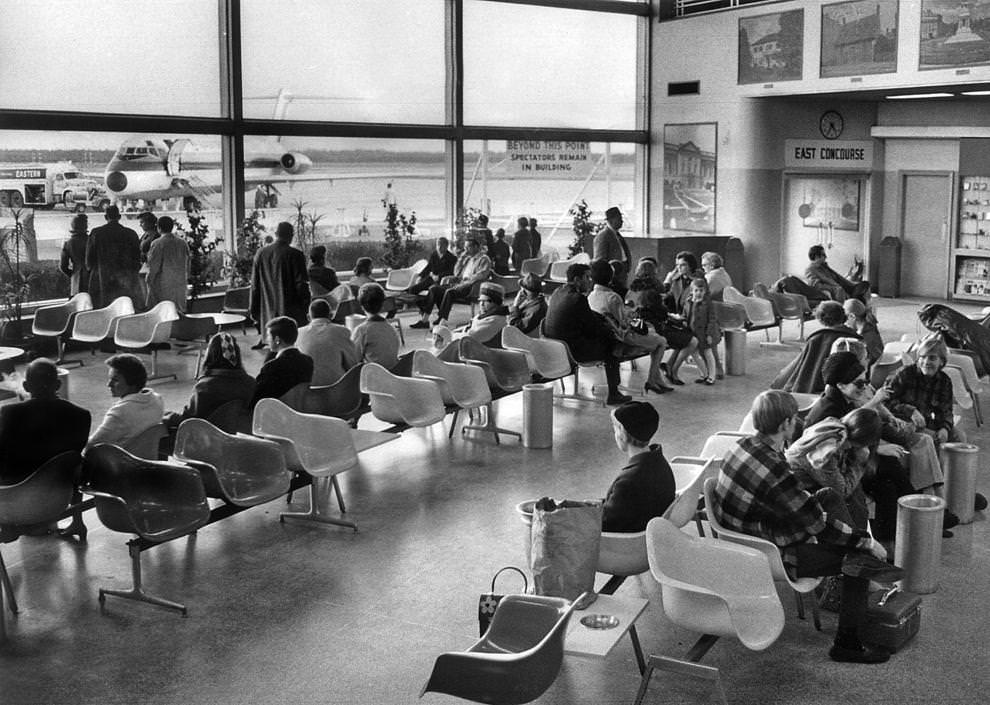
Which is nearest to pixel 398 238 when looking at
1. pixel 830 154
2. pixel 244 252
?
pixel 244 252

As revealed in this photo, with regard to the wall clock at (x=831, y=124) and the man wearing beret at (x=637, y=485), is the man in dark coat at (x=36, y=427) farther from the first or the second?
the wall clock at (x=831, y=124)

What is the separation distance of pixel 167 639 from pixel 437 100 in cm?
1317

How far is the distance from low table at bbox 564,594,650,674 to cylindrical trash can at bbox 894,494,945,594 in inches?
71.7

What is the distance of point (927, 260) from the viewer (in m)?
18.8

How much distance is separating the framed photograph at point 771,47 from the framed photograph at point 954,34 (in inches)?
79.6

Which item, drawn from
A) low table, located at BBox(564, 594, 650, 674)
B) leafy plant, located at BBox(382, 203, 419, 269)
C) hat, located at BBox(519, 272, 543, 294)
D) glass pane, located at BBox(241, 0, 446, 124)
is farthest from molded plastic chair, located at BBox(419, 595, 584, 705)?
leafy plant, located at BBox(382, 203, 419, 269)

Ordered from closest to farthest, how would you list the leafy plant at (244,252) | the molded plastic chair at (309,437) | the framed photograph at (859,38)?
the molded plastic chair at (309,437), the leafy plant at (244,252), the framed photograph at (859,38)

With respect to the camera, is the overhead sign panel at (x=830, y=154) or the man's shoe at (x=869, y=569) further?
the overhead sign panel at (x=830, y=154)

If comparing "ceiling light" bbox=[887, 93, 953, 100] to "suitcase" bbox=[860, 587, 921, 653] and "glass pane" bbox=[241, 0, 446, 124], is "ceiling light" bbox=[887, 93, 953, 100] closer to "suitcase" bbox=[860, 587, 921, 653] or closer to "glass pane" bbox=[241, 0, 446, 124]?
"glass pane" bbox=[241, 0, 446, 124]

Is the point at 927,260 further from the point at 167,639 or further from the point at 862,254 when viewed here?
the point at 167,639

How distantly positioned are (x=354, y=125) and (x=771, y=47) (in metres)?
6.14

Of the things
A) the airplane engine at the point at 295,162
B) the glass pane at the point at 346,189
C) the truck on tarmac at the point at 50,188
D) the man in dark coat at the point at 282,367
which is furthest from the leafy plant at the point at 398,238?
the man in dark coat at the point at 282,367

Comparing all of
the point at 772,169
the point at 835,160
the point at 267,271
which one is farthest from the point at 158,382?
the point at 835,160

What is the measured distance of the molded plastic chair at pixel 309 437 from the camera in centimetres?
690
